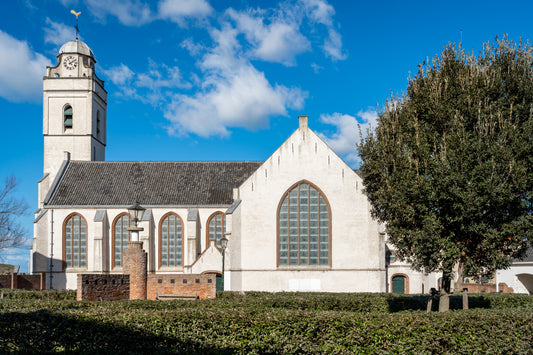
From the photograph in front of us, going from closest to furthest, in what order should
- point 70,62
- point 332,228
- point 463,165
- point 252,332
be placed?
1. point 252,332
2. point 463,165
3. point 332,228
4. point 70,62

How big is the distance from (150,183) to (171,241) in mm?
5784

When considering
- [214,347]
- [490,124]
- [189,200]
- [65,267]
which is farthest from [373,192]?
[65,267]

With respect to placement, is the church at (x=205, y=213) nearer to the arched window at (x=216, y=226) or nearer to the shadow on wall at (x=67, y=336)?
the arched window at (x=216, y=226)

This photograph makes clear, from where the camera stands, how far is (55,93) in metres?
50.9

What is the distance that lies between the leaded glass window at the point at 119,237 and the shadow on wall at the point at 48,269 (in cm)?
444

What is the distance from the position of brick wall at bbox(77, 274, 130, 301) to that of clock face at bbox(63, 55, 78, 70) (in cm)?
3816

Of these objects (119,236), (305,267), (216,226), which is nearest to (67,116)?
(119,236)

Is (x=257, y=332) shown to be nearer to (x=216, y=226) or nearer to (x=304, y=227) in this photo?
(x=304, y=227)

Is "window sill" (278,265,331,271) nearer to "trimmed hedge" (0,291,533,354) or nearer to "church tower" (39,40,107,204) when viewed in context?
"trimmed hedge" (0,291,533,354)

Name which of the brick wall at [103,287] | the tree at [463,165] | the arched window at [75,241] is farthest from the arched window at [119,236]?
the tree at [463,165]

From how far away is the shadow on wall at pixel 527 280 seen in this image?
135 feet

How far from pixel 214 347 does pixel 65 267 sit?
3345cm

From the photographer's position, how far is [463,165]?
15.2m

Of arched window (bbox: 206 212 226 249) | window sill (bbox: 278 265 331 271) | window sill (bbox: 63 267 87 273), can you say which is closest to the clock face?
window sill (bbox: 63 267 87 273)
